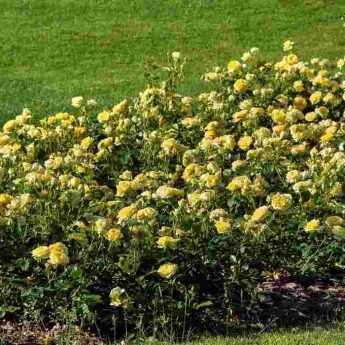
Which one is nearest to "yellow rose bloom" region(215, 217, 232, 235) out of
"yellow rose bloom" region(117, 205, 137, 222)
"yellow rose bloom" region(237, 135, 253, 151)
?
"yellow rose bloom" region(117, 205, 137, 222)

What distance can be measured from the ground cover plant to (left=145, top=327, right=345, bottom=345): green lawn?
0.66 feet

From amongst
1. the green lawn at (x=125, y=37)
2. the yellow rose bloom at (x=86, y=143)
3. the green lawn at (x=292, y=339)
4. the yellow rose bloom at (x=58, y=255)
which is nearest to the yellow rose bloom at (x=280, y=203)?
the green lawn at (x=292, y=339)

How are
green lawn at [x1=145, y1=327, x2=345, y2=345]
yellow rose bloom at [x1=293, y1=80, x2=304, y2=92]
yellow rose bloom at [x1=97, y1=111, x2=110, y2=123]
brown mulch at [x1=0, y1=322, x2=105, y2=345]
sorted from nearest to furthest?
green lawn at [x1=145, y1=327, x2=345, y2=345], brown mulch at [x1=0, y1=322, x2=105, y2=345], yellow rose bloom at [x1=97, y1=111, x2=110, y2=123], yellow rose bloom at [x1=293, y1=80, x2=304, y2=92]

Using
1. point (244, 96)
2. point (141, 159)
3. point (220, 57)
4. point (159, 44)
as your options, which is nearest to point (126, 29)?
point (159, 44)

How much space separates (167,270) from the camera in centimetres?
453

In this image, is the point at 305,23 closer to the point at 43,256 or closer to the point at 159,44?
the point at 159,44

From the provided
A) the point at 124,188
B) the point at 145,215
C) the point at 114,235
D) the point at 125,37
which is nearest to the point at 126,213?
the point at 145,215

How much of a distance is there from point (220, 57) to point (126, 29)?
5.41 ft

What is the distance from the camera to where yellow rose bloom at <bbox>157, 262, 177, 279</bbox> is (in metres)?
4.52

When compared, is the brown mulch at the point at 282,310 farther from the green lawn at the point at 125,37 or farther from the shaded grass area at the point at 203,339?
the green lawn at the point at 125,37

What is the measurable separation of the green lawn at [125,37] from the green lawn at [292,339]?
5.21m

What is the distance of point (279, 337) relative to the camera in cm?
444

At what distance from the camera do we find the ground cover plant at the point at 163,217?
458cm

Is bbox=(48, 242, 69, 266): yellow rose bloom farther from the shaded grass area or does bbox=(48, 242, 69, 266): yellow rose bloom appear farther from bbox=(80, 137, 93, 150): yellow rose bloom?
bbox=(80, 137, 93, 150): yellow rose bloom
